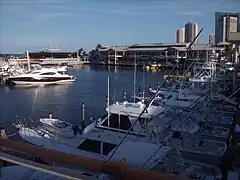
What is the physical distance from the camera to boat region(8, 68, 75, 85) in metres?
24.9

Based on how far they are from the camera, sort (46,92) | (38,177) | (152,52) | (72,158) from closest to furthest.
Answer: (72,158) → (38,177) → (46,92) → (152,52)

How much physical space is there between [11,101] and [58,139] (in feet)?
36.1

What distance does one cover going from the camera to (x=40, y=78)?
83.7ft

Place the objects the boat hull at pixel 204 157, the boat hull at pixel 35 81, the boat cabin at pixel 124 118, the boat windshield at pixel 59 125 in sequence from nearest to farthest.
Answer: the boat hull at pixel 204 157 → the boat cabin at pixel 124 118 → the boat windshield at pixel 59 125 → the boat hull at pixel 35 81

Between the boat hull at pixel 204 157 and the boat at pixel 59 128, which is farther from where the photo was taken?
the boat at pixel 59 128

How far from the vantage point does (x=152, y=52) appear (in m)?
50.3

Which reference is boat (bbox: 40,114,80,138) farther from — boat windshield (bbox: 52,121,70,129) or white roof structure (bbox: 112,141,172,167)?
white roof structure (bbox: 112,141,172,167)

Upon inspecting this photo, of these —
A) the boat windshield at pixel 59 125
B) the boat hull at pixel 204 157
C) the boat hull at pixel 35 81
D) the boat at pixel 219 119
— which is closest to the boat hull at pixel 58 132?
the boat windshield at pixel 59 125

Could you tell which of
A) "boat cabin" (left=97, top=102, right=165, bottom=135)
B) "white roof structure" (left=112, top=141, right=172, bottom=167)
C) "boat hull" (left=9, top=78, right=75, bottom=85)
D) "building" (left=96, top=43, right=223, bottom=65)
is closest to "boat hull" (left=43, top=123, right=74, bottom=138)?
"boat cabin" (left=97, top=102, right=165, bottom=135)

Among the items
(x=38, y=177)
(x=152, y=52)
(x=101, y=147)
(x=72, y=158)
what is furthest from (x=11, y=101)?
(x=152, y=52)

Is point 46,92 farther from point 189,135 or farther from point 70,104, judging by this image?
point 189,135

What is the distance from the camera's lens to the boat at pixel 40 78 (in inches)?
981

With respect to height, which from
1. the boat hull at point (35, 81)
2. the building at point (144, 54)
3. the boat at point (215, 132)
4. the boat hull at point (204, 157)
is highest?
the building at point (144, 54)

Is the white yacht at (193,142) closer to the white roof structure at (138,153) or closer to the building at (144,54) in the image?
the white roof structure at (138,153)
